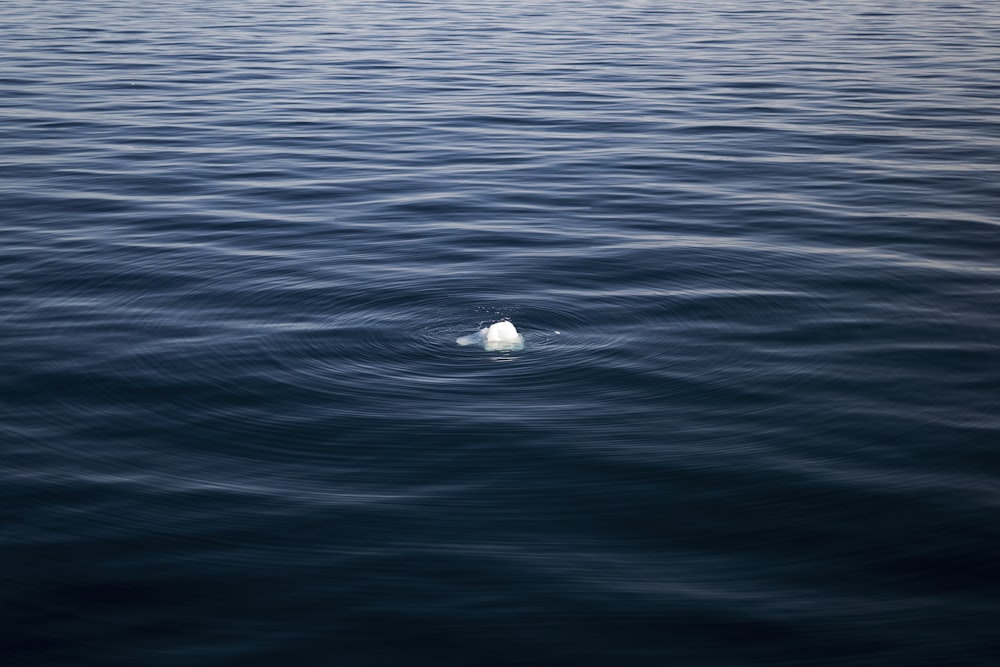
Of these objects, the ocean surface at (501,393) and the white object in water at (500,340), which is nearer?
the ocean surface at (501,393)

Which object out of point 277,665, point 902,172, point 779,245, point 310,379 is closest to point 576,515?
point 277,665

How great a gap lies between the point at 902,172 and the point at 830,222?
3.39m

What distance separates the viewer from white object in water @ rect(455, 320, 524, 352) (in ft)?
35.1

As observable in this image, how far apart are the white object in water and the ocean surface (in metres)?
0.16

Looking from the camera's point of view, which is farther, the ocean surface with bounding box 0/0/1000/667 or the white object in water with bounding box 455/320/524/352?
the white object in water with bounding box 455/320/524/352

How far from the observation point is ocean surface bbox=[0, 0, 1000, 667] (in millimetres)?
6961

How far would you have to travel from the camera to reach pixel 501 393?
9.83 metres

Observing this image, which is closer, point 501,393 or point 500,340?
point 501,393

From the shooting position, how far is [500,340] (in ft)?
35.2

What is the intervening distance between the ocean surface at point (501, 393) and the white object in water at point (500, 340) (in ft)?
0.53

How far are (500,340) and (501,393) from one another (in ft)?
3.27

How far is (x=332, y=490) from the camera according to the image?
8.36 meters

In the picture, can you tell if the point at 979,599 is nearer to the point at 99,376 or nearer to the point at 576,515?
the point at 576,515

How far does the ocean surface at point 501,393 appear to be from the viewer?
6.96m
